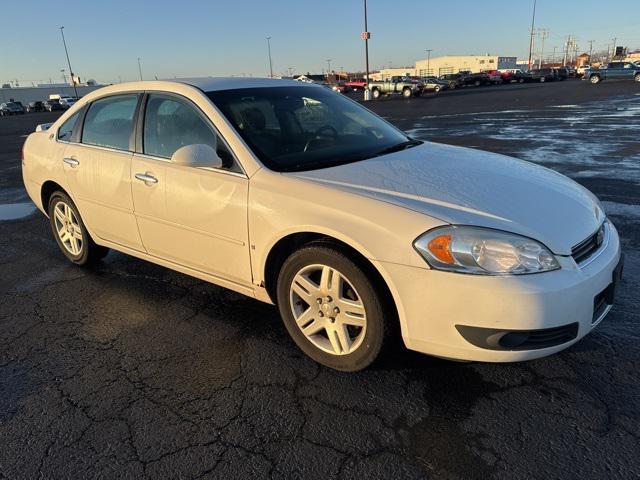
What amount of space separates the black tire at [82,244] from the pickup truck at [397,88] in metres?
37.1

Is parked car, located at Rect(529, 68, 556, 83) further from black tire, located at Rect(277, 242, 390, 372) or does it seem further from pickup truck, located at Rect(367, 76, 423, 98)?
black tire, located at Rect(277, 242, 390, 372)

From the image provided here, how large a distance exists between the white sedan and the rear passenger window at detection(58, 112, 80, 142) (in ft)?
0.71

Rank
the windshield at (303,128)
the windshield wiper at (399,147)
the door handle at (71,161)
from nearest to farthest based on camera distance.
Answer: the windshield at (303,128) < the windshield wiper at (399,147) < the door handle at (71,161)

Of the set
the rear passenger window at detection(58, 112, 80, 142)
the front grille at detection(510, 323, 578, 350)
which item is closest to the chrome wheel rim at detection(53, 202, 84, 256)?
the rear passenger window at detection(58, 112, 80, 142)

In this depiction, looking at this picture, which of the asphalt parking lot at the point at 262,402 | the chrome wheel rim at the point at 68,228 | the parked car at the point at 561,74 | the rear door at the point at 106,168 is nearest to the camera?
the asphalt parking lot at the point at 262,402

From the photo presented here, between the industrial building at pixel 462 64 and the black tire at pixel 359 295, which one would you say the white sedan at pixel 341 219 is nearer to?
the black tire at pixel 359 295

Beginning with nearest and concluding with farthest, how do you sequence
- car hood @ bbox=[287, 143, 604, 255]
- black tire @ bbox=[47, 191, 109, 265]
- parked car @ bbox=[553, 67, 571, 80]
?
car hood @ bbox=[287, 143, 604, 255] < black tire @ bbox=[47, 191, 109, 265] < parked car @ bbox=[553, 67, 571, 80]

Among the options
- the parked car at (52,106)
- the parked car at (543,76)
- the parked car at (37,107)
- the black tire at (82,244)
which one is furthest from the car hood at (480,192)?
the parked car at (543,76)

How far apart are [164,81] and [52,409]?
7.70ft

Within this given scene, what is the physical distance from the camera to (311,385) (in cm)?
280

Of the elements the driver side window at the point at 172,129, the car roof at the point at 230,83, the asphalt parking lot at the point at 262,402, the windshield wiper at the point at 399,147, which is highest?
the car roof at the point at 230,83

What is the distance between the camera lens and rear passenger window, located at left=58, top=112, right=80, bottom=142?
4548 millimetres

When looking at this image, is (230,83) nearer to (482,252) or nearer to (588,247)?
(482,252)

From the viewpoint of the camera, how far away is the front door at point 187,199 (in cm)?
314
